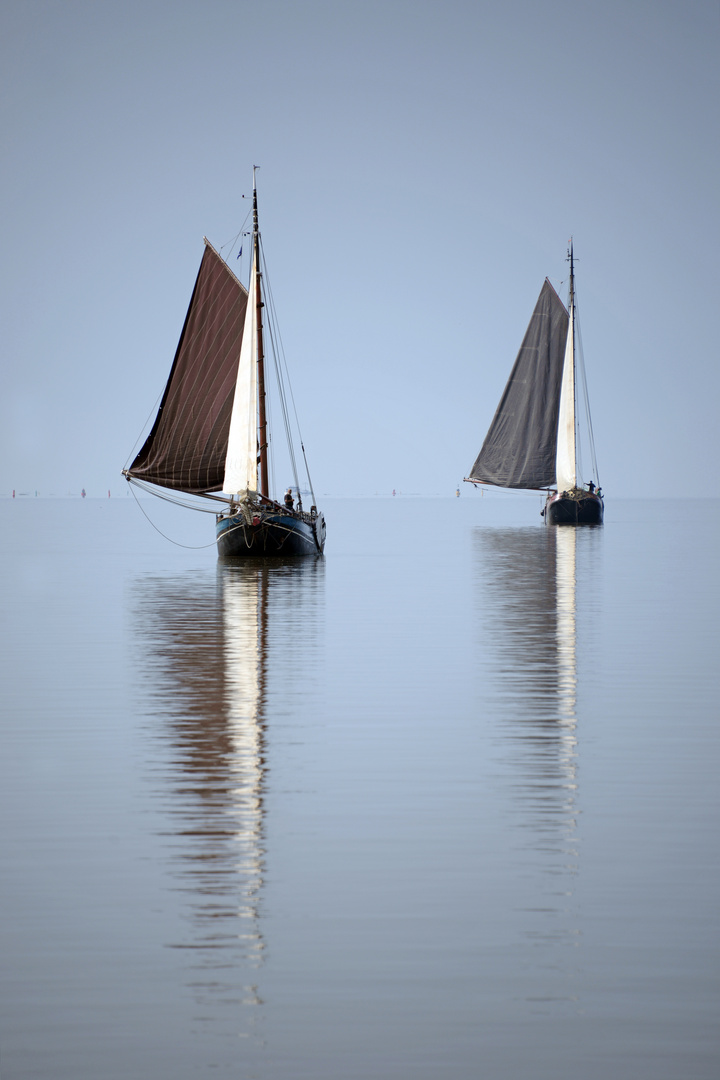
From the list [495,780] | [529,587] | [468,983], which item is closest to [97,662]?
[495,780]

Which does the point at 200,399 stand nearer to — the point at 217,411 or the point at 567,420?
the point at 217,411

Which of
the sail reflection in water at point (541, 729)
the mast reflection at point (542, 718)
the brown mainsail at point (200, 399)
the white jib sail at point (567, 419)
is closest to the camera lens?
the sail reflection in water at point (541, 729)

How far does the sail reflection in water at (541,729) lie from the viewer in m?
8.46

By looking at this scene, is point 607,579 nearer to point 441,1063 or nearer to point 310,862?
point 310,862

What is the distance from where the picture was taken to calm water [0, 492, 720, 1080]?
639cm

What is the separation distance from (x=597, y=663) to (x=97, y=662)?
8417 mm

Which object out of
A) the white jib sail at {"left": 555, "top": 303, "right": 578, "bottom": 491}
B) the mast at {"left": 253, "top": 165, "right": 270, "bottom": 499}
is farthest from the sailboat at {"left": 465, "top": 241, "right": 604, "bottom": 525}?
the mast at {"left": 253, "top": 165, "right": 270, "bottom": 499}

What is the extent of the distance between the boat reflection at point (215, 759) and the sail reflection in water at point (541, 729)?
197cm

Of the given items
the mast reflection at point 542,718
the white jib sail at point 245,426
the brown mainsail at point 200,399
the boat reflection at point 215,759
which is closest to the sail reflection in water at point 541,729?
the mast reflection at point 542,718

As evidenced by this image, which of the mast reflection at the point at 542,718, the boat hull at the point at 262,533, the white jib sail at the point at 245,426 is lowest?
the mast reflection at the point at 542,718

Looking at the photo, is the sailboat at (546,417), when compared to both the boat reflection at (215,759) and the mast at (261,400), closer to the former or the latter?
the mast at (261,400)

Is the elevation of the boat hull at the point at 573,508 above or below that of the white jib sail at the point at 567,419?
below

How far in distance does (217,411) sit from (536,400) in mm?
40182

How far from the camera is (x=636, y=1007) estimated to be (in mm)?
6652
